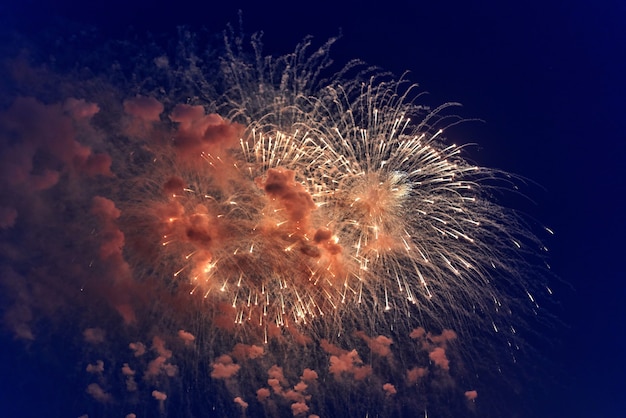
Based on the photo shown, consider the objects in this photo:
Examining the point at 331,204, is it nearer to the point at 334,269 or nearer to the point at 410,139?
the point at 334,269

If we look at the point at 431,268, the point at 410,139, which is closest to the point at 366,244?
the point at 431,268

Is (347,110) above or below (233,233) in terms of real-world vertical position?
above

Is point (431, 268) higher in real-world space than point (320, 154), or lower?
lower

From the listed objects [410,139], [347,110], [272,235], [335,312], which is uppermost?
[347,110]

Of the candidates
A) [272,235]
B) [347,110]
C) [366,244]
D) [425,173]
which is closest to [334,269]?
[366,244]

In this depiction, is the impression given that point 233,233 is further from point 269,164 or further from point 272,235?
point 269,164

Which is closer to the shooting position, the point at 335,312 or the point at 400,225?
the point at 400,225

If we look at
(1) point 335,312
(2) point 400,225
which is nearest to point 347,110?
(2) point 400,225

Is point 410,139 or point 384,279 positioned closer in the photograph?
point 410,139

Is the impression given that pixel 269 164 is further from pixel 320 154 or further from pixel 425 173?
pixel 425 173
